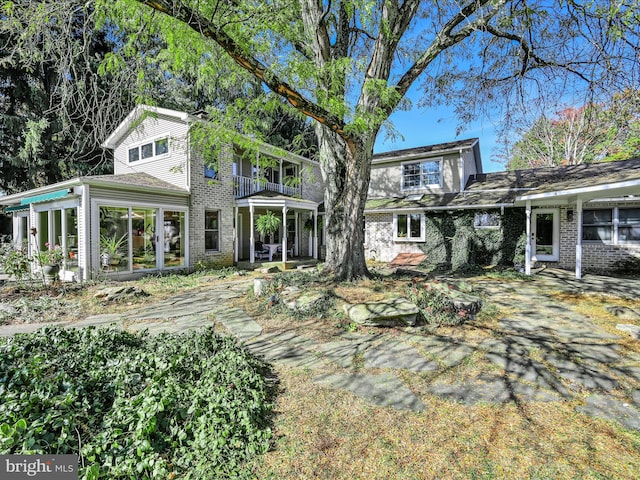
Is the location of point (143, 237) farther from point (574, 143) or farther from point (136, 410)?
point (574, 143)

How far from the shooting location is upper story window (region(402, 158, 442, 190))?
15508 mm

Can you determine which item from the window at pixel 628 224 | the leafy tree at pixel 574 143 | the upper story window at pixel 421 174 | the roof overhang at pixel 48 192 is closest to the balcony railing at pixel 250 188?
the roof overhang at pixel 48 192

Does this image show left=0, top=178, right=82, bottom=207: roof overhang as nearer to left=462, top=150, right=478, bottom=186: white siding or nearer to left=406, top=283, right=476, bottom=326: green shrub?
left=406, top=283, right=476, bottom=326: green shrub

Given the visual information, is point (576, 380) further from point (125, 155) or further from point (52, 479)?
point (125, 155)

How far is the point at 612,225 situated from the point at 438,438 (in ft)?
44.6

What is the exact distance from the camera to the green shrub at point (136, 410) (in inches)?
80.2

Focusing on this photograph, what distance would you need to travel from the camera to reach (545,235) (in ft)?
40.9

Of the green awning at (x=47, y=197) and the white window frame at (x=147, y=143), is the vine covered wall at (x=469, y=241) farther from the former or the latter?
the green awning at (x=47, y=197)

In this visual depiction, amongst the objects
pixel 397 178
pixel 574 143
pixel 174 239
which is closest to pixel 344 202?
pixel 174 239

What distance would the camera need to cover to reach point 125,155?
13.9 m

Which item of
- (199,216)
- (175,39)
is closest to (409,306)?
(175,39)

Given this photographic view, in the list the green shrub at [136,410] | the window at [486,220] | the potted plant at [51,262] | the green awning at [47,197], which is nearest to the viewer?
the green shrub at [136,410]

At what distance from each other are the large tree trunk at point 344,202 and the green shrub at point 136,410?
4.16 m

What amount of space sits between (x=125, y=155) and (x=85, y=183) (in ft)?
18.8
